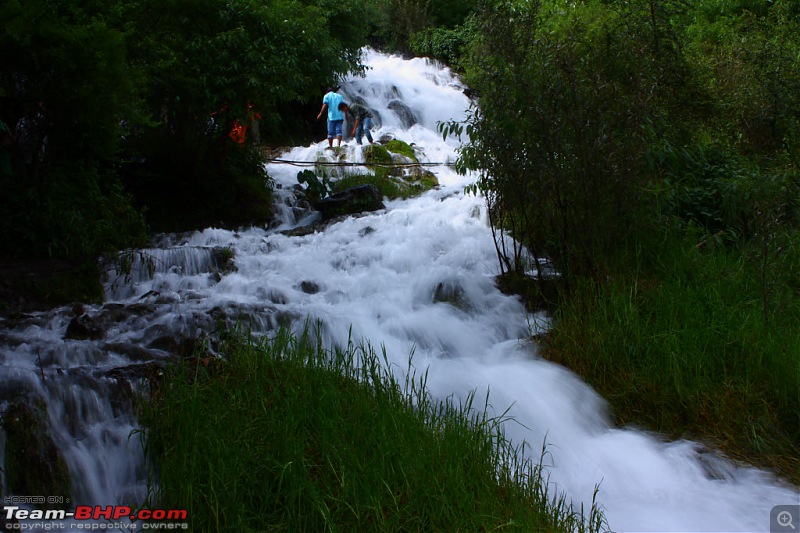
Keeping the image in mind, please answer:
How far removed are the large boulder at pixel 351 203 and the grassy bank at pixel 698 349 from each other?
5.91m

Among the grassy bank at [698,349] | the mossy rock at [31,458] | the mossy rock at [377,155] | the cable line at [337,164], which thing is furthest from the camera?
the mossy rock at [377,155]

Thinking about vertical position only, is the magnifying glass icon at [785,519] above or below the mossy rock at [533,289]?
below

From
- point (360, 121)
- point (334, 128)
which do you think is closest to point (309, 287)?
point (334, 128)

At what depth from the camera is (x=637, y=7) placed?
8.23 metres

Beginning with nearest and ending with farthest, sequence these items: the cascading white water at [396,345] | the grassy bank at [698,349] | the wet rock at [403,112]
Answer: the cascading white water at [396,345] → the grassy bank at [698,349] → the wet rock at [403,112]

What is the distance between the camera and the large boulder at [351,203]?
10.8m

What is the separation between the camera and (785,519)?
3.41 meters

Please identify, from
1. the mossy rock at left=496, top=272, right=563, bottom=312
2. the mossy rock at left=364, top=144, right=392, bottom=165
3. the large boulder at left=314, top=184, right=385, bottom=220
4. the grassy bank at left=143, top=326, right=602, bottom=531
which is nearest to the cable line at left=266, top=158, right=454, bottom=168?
the mossy rock at left=364, top=144, right=392, bottom=165
